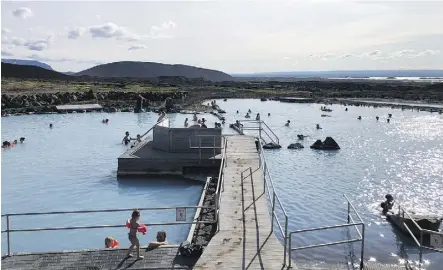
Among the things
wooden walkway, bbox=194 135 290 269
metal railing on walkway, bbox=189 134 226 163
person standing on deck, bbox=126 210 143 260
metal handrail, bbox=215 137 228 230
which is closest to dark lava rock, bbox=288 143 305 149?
metal handrail, bbox=215 137 228 230

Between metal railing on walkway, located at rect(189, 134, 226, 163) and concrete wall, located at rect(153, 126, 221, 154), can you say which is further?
concrete wall, located at rect(153, 126, 221, 154)

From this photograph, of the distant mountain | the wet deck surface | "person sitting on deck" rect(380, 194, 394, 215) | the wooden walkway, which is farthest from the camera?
the distant mountain

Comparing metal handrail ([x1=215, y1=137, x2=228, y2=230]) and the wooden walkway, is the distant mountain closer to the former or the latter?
metal handrail ([x1=215, y1=137, x2=228, y2=230])

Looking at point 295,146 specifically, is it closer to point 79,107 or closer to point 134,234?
point 134,234

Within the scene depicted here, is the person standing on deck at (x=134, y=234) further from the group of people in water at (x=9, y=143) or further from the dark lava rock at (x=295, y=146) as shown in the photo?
the group of people in water at (x=9, y=143)

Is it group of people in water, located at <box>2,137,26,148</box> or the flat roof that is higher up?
the flat roof

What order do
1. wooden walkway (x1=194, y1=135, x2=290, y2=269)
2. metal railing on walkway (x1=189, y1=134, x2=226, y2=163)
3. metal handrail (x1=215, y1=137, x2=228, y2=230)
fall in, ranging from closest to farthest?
wooden walkway (x1=194, y1=135, x2=290, y2=269) → metal handrail (x1=215, y1=137, x2=228, y2=230) → metal railing on walkway (x1=189, y1=134, x2=226, y2=163)

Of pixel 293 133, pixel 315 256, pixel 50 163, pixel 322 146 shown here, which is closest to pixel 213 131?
pixel 315 256

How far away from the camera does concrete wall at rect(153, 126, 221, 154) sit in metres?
24.9

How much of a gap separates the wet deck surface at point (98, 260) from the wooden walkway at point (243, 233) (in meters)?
0.80

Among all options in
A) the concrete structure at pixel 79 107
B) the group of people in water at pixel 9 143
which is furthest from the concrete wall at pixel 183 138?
the concrete structure at pixel 79 107

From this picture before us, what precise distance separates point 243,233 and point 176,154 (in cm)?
1341

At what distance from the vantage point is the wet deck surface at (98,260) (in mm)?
10531

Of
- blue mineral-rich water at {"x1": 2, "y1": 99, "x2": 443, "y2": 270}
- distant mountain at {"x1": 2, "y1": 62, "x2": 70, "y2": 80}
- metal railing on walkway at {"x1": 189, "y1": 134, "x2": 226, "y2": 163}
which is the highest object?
distant mountain at {"x1": 2, "y1": 62, "x2": 70, "y2": 80}
